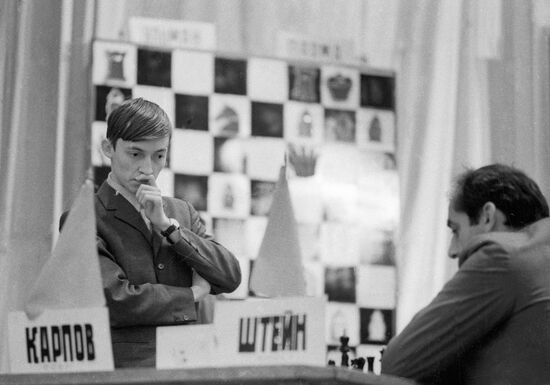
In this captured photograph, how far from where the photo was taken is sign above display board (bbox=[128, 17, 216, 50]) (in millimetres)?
4211

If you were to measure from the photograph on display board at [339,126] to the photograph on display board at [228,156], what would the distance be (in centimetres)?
38

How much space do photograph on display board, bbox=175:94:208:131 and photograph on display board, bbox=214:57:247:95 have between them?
0.08 meters

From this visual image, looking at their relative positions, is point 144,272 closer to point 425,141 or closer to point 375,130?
point 375,130

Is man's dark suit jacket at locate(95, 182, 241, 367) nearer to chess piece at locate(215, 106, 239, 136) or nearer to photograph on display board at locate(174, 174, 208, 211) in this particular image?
photograph on display board at locate(174, 174, 208, 211)

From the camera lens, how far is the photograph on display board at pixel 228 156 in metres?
4.21

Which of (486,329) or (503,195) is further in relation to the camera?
(503,195)

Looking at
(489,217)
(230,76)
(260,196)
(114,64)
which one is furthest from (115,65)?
(489,217)

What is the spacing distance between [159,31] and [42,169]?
2.32 feet

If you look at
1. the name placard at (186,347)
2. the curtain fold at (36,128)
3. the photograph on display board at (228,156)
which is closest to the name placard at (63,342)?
the name placard at (186,347)

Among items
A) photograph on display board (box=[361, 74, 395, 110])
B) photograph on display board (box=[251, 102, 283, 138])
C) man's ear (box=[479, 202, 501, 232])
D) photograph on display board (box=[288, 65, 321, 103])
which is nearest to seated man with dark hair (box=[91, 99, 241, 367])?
man's ear (box=[479, 202, 501, 232])

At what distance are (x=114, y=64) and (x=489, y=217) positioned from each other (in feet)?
6.85

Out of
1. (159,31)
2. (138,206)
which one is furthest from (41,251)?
(138,206)

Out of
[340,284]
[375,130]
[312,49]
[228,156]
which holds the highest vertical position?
[312,49]

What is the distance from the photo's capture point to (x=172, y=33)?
14.0ft
